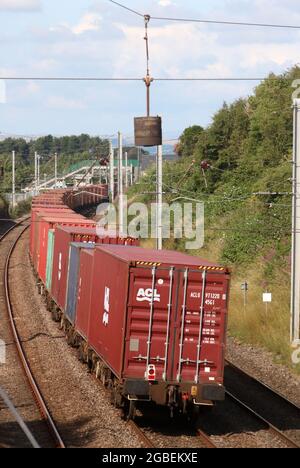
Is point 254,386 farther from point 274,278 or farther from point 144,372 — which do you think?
point 274,278

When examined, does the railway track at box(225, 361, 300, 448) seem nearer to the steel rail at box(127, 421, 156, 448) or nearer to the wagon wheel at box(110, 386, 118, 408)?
the steel rail at box(127, 421, 156, 448)

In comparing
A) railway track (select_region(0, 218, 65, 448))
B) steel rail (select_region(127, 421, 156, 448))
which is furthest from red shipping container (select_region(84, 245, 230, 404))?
railway track (select_region(0, 218, 65, 448))

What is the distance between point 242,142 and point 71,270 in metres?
34.4

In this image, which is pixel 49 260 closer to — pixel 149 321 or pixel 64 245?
pixel 64 245

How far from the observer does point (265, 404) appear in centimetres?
1908

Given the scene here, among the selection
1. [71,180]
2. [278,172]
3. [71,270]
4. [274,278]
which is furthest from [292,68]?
[71,180]

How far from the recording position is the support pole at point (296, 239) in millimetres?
24156

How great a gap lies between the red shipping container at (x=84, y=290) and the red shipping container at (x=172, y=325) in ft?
13.2

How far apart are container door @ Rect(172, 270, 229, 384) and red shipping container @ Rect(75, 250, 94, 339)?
4362 millimetres

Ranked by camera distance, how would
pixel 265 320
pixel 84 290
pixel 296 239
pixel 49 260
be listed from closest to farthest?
pixel 84 290 → pixel 296 239 → pixel 265 320 → pixel 49 260

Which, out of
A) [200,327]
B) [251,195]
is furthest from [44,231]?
[200,327]

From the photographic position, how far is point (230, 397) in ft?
63.3

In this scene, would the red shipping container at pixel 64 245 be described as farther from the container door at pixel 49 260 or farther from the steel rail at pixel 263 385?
the steel rail at pixel 263 385

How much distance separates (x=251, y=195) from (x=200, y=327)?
2975cm
